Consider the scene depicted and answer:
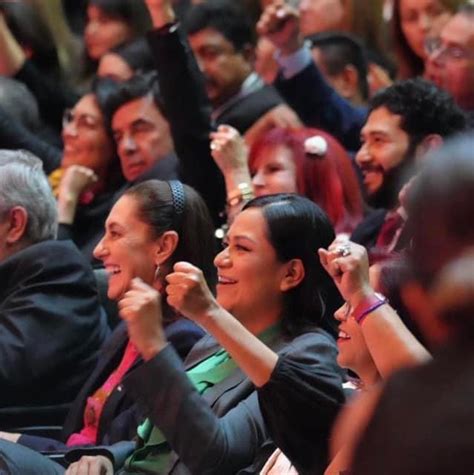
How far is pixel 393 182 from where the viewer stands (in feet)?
10.6

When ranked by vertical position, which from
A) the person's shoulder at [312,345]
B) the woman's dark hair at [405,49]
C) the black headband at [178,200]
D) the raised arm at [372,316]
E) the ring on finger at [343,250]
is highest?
the ring on finger at [343,250]

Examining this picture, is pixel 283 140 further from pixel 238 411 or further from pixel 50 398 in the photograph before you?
pixel 238 411

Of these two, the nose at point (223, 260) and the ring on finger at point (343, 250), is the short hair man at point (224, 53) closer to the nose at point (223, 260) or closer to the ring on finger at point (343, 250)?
the nose at point (223, 260)

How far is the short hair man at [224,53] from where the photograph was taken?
4.02 metres

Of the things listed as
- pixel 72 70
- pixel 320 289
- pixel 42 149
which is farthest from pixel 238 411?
pixel 72 70

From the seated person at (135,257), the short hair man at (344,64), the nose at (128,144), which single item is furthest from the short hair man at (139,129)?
the seated person at (135,257)

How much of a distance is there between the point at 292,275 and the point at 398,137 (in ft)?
2.43

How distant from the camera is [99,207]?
12.8ft

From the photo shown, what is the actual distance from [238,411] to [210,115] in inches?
47.2

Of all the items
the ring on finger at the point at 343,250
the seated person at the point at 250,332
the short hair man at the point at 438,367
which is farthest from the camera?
the seated person at the point at 250,332

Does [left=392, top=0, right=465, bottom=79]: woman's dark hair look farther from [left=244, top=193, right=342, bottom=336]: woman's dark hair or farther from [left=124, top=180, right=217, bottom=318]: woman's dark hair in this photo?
[left=244, top=193, right=342, bottom=336]: woman's dark hair

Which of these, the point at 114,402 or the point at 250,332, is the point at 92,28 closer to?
the point at 114,402

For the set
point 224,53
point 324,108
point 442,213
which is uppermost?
point 442,213

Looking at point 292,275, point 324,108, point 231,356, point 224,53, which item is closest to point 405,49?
point 324,108
